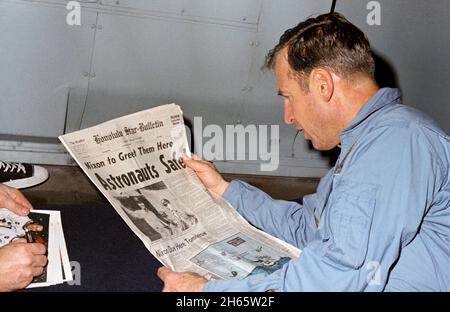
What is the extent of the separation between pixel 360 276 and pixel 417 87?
58.5 inches

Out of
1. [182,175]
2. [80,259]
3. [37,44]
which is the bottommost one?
[80,259]

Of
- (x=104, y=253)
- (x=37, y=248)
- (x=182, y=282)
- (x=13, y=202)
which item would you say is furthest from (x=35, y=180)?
(x=182, y=282)

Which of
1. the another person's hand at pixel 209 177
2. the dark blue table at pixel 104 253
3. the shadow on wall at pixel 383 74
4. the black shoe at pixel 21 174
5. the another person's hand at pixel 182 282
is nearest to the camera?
the another person's hand at pixel 182 282

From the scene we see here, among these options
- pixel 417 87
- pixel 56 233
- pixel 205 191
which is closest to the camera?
pixel 56 233

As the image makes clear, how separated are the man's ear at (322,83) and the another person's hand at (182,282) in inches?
15.5

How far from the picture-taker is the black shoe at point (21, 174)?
76.5 inches

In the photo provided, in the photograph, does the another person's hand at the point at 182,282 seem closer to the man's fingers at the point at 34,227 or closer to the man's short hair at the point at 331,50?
the man's fingers at the point at 34,227

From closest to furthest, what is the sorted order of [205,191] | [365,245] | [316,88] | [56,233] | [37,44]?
[365,245] < [316,88] < [56,233] < [205,191] < [37,44]

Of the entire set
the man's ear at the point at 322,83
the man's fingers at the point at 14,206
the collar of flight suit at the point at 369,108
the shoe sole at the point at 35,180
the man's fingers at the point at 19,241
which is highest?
the man's ear at the point at 322,83

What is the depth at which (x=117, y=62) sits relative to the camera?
199 centimetres

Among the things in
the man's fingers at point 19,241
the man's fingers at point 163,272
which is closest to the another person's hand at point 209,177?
the man's fingers at point 163,272

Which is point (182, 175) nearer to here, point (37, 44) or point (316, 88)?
point (316, 88)

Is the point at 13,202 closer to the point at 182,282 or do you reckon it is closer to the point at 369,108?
the point at 182,282
